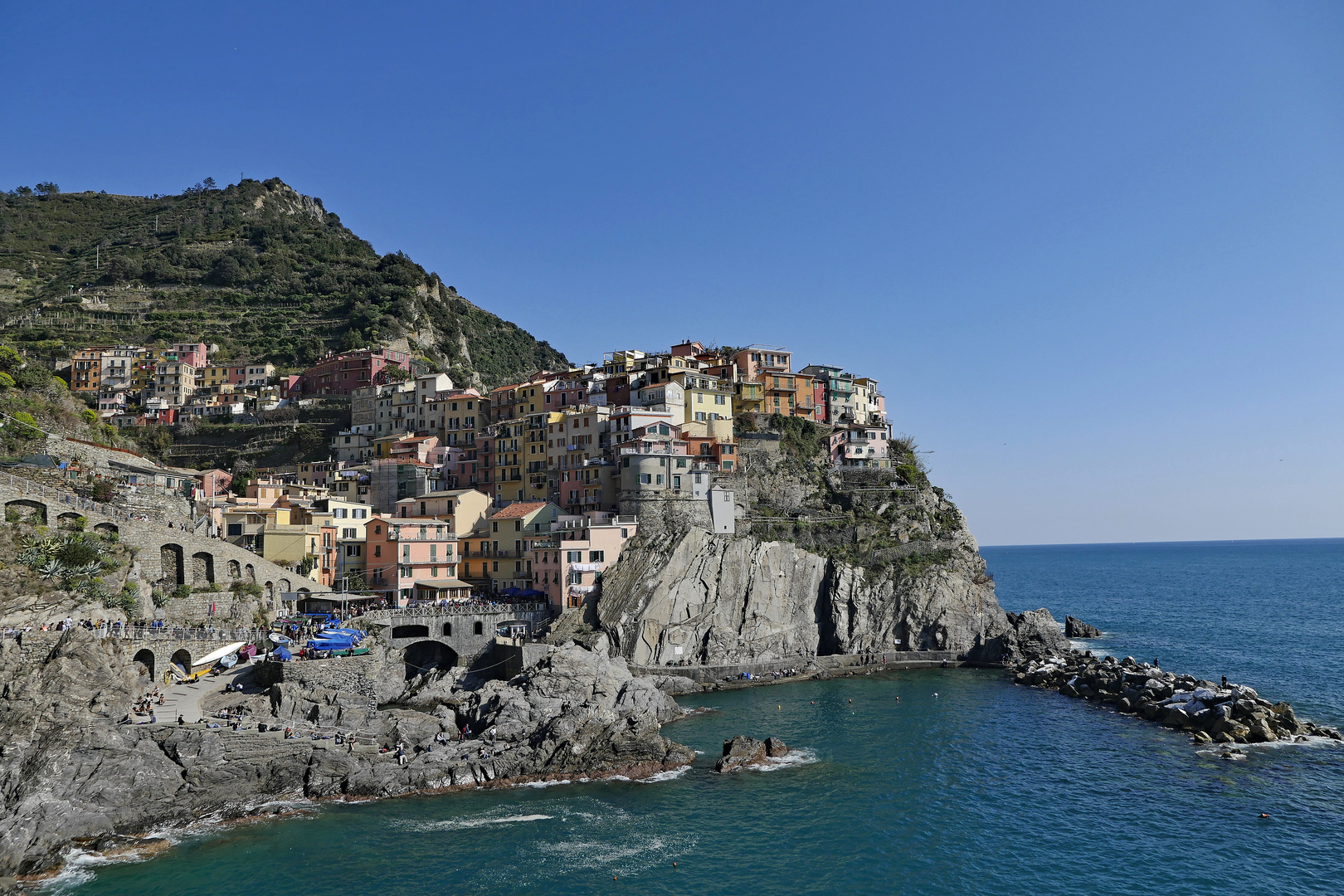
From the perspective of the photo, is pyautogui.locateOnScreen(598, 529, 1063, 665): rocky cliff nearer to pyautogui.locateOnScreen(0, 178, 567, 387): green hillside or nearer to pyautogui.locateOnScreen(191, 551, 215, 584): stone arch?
pyautogui.locateOnScreen(191, 551, 215, 584): stone arch

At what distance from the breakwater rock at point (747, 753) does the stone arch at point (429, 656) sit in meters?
20.8

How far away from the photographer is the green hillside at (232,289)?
113938mm

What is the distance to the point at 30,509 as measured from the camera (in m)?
46.0

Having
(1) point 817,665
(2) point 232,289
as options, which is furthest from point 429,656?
(2) point 232,289

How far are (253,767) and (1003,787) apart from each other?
32428 millimetres

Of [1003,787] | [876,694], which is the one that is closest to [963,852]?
[1003,787]

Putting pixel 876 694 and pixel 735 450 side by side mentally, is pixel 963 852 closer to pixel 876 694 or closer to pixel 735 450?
pixel 876 694

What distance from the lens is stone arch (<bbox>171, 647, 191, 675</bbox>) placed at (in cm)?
4362

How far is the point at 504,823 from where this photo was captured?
110ft

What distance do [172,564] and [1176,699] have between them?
58593 millimetres

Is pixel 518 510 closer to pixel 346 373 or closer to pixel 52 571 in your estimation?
pixel 52 571

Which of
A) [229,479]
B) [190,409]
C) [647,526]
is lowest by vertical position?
[647,526]

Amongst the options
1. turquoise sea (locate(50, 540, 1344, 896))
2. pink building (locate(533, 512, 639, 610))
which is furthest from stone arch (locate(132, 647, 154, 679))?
pink building (locate(533, 512, 639, 610))

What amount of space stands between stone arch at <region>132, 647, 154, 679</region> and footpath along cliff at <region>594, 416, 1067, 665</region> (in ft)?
85.8
